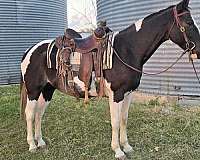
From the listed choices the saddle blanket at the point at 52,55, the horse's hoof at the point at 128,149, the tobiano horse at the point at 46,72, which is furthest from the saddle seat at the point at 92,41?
the horse's hoof at the point at 128,149

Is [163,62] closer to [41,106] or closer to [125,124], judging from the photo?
[125,124]

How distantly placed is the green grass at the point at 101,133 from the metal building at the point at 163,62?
0.60 metres

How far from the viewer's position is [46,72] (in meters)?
5.06

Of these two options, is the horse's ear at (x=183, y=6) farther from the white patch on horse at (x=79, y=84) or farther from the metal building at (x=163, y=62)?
the metal building at (x=163, y=62)

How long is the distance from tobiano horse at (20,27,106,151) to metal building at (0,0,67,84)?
27.6 ft

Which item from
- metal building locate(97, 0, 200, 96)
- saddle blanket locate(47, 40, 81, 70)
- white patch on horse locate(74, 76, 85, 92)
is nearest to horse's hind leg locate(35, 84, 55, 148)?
saddle blanket locate(47, 40, 81, 70)

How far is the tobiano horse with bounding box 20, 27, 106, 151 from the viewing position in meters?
4.75

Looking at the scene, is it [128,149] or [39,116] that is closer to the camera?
[128,149]

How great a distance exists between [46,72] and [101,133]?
1.36 meters

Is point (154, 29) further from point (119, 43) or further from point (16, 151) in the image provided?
point (16, 151)

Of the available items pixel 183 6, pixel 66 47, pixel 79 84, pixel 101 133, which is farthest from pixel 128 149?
pixel 183 6

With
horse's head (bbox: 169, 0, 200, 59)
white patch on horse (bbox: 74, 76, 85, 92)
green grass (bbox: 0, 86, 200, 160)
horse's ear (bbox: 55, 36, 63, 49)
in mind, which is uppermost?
horse's head (bbox: 169, 0, 200, 59)

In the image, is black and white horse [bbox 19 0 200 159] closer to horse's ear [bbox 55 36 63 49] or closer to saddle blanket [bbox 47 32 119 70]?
saddle blanket [bbox 47 32 119 70]

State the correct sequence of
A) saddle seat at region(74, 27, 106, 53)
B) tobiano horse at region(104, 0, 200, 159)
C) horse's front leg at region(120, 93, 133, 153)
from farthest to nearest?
horse's front leg at region(120, 93, 133, 153)
saddle seat at region(74, 27, 106, 53)
tobiano horse at region(104, 0, 200, 159)
